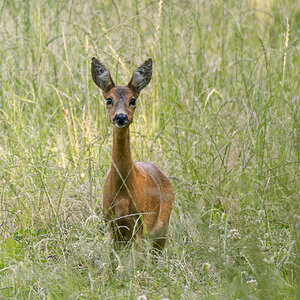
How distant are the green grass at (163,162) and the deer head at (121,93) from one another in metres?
0.39

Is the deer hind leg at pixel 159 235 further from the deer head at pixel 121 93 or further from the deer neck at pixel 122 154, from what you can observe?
the deer head at pixel 121 93

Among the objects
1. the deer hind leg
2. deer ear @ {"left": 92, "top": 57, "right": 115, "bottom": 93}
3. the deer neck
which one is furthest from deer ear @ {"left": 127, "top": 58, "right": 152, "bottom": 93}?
the deer hind leg

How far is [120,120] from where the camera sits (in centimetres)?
366

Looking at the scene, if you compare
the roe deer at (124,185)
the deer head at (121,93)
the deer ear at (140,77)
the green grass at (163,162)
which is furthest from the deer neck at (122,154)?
the deer ear at (140,77)

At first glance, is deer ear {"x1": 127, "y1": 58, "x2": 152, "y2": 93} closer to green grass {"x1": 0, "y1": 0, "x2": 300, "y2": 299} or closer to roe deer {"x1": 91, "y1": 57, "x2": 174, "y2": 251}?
roe deer {"x1": 91, "y1": 57, "x2": 174, "y2": 251}

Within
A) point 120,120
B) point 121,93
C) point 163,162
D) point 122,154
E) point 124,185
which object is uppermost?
point 121,93

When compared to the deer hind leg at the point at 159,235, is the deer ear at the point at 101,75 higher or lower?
higher

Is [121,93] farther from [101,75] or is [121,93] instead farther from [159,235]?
[159,235]

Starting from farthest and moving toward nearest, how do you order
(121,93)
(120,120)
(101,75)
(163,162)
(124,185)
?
(163,162), (101,75), (121,93), (124,185), (120,120)

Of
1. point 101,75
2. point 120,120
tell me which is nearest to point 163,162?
point 101,75

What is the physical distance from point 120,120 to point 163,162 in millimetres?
1420

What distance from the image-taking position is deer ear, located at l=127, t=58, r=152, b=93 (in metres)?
4.04

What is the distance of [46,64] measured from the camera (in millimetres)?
5961

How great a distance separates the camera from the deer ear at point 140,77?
4043 millimetres
